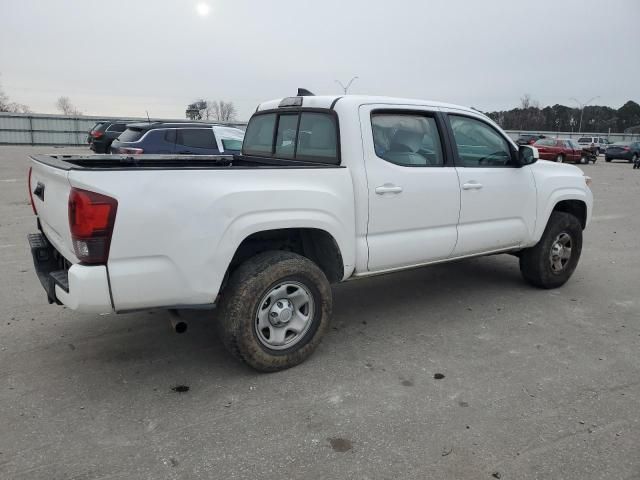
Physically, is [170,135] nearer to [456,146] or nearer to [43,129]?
[456,146]

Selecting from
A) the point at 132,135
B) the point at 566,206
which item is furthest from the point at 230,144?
the point at 566,206

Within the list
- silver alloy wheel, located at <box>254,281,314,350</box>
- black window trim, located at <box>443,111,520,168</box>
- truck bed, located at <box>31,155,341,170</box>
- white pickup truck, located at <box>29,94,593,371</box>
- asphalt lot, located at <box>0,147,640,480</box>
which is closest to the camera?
asphalt lot, located at <box>0,147,640,480</box>

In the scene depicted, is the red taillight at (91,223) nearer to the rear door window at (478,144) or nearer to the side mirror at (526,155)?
the rear door window at (478,144)

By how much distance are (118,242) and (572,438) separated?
2.73 metres

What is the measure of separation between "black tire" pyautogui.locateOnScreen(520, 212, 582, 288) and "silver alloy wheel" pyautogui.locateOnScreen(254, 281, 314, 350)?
2837mm

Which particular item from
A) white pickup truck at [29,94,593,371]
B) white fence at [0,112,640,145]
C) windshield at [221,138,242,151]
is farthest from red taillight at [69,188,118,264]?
white fence at [0,112,640,145]

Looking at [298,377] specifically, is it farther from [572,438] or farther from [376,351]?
[572,438]

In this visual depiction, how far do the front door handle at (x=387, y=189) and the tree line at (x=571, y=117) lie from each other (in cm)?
8454

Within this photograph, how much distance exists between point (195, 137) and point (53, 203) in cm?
945

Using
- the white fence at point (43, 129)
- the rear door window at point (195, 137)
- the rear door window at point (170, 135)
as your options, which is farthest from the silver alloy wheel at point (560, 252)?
the white fence at point (43, 129)

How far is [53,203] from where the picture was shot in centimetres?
325

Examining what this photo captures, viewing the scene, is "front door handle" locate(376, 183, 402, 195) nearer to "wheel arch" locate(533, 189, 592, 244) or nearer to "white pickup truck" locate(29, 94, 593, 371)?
"white pickup truck" locate(29, 94, 593, 371)

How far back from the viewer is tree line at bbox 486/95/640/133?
84.1 metres

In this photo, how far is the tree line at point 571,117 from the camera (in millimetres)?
84062
